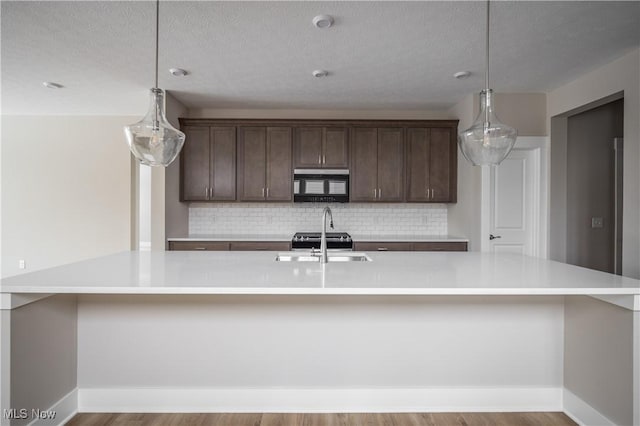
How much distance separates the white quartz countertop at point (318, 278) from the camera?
1536mm

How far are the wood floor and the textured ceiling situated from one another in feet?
8.21

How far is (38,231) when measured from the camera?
16.6ft

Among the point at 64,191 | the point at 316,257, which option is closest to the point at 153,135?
the point at 316,257

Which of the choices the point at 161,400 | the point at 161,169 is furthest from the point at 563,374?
the point at 161,169

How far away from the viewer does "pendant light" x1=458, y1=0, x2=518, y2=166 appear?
2.09m

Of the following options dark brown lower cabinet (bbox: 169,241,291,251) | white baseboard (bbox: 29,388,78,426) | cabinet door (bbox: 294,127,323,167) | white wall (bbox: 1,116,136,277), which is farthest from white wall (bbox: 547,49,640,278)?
white wall (bbox: 1,116,136,277)

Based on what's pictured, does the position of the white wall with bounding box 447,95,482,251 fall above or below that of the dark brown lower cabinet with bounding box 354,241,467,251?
above

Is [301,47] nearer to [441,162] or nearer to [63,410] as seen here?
[441,162]

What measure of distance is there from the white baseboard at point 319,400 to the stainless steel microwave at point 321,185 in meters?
2.63

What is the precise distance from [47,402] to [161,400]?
0.55m

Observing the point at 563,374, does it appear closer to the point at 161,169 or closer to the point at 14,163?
the point at 161,169

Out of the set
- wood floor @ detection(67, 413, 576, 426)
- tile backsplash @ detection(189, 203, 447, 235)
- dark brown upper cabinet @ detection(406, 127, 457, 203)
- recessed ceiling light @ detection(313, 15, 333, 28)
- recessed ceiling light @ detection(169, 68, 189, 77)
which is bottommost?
wood floor @ detection(67, 413, 576, 426)

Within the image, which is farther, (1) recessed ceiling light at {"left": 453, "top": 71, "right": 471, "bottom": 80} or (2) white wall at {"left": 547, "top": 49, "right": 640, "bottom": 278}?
(1) recessed ceiling light at {"left": 453, "top": 71, "right": 471, "bottom": 80}

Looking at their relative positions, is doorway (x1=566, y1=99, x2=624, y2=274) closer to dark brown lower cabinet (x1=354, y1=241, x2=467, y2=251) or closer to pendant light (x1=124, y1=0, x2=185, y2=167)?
dark brown lower cabinet (x1=354, y1=241, x2=467, y2=251)
